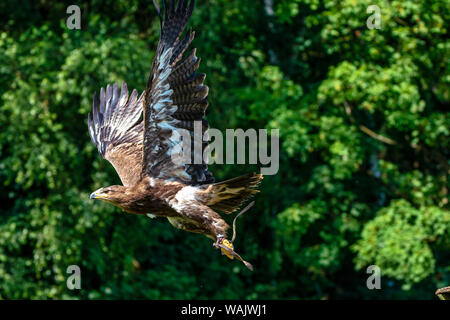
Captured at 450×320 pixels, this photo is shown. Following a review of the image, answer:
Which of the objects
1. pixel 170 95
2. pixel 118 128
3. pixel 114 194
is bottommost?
pixel 114 194

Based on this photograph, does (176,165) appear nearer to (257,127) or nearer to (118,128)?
(118,128)

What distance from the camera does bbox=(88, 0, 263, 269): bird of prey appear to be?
21.7 ft

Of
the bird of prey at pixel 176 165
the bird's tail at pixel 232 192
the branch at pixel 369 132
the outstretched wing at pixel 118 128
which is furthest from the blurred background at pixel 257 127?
the bird's tail at pixel 232 192

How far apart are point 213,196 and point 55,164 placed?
4.60 meters

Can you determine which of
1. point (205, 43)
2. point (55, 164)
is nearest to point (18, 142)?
point (55, 164)

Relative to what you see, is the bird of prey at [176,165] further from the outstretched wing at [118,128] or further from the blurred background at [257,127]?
the blurred background at [257,127]

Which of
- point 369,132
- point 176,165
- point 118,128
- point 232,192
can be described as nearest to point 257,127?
point 369,132

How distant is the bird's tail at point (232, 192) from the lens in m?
6.55

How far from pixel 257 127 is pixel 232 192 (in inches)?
231

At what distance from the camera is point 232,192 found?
6719 millimetres

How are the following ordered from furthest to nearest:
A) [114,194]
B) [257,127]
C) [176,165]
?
[257,127] < [176,165] < [114,194]

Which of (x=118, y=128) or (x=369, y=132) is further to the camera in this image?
(x=369, y=132)

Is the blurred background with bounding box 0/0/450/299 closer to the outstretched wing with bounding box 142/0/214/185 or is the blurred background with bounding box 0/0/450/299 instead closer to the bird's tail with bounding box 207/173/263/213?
the outstretched wing with bounding box 142/0/214/185

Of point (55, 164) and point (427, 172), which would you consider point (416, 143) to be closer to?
point (427, 172)
